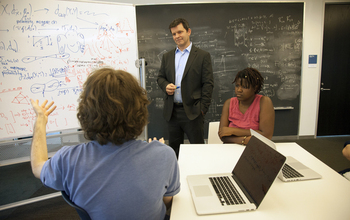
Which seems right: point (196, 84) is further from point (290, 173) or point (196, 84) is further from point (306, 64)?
point (306, 64)

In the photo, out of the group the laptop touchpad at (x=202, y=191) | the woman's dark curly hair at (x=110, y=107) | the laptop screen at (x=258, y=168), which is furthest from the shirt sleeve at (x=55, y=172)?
the laptop screen at (x=258, y=168)

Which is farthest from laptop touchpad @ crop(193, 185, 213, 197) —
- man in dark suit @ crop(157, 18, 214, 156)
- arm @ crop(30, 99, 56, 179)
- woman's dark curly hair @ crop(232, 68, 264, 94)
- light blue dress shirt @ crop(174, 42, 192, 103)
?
light blue dress shirt @ crop(174, 42, 192, 103)

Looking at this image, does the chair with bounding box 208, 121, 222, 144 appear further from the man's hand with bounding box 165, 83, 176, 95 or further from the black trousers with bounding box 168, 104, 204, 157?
the man's hand with bounding box 165, 83, 176, 95

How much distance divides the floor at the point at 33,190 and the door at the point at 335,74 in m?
0.56

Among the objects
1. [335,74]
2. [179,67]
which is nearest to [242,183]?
[179,67]

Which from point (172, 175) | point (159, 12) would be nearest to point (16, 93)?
point (172, 175)

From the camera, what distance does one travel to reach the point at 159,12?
3193 millimetres

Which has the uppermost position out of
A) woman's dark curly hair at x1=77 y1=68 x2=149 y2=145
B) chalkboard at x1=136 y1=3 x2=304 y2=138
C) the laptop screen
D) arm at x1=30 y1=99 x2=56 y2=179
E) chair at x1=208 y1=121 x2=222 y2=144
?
chalkboard at x1=136 y1=3 x2=304 y2=138

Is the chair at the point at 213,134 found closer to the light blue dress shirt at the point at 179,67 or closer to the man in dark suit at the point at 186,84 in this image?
the man in dark suit at the point at 186,84

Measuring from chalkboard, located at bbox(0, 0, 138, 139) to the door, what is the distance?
3.60 metres

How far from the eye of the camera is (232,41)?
3.32 meters

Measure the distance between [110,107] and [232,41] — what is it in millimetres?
3120

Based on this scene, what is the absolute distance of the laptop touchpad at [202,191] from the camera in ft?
2.90

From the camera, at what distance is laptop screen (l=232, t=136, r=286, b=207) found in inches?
29.9
